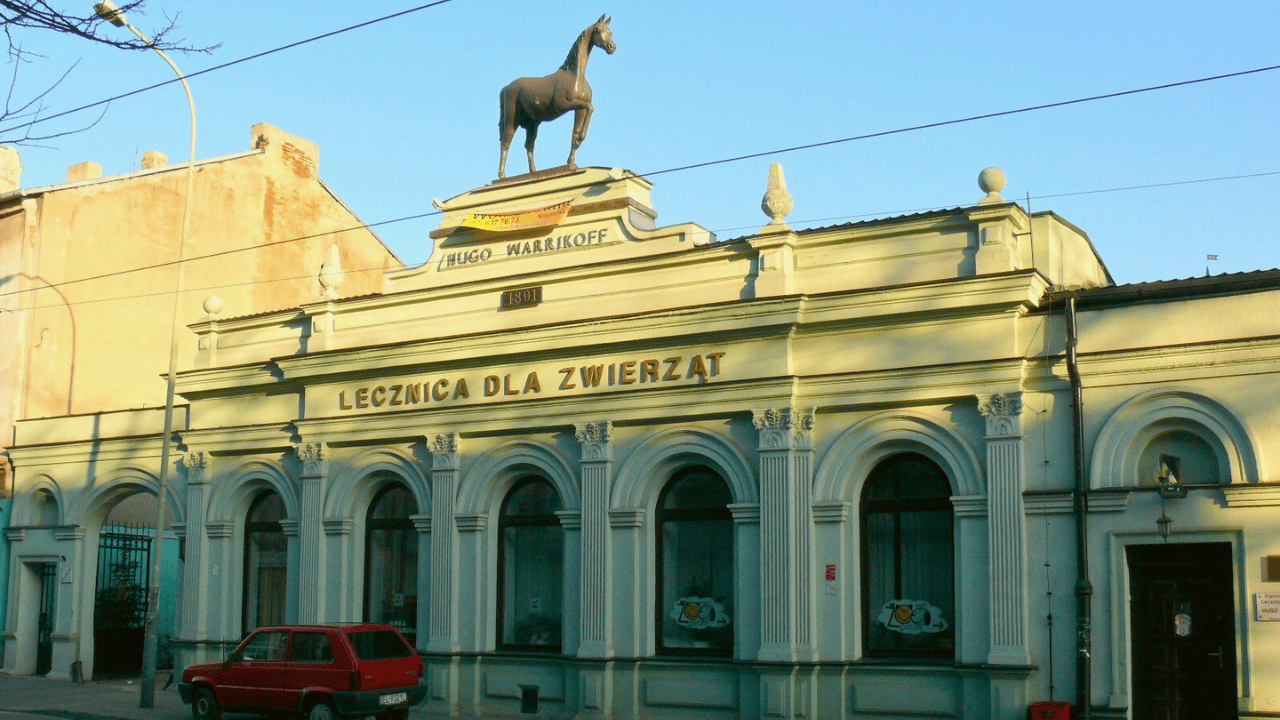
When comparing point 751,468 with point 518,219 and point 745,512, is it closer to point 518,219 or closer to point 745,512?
point 745,512

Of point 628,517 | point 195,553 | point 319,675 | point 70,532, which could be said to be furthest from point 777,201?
point 70,532

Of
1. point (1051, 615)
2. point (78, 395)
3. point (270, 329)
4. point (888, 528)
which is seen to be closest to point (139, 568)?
point (78, 395)

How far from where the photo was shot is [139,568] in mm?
29375

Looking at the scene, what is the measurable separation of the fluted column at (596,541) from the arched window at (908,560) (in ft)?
12.9

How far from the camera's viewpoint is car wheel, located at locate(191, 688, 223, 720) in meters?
19.4

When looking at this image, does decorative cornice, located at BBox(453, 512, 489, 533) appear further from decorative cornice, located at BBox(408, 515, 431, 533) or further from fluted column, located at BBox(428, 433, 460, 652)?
decorative cornice, located at BBox(408, 515, 431, 533)

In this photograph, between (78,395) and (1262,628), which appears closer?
(1262,628)

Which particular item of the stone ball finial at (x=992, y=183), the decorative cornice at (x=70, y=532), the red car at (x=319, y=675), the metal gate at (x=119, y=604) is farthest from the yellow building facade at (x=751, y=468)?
the metal gate at (x=119, y=604)

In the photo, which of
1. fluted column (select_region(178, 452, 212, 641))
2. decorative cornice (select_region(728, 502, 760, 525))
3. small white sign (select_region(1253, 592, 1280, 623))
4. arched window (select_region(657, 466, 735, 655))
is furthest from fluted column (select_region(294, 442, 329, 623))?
small white sign (select_region(1253, 592, 1280, 623))

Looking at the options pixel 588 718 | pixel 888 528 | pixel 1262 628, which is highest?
pixel 888 528

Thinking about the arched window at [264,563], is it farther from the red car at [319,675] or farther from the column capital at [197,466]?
the red car at [319,675]

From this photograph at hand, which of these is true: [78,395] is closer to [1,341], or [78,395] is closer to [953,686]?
[1,341]

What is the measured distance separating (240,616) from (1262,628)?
57.1 feet

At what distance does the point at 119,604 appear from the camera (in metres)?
28.1
